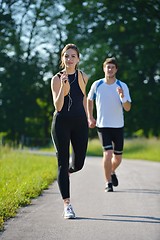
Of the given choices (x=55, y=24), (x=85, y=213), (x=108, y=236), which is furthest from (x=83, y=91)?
(x=55, y=24)

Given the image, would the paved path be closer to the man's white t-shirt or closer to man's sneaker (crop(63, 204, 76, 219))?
man's sneaker (crop(63, 204, 76, 219))

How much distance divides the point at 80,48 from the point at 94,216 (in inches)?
1304

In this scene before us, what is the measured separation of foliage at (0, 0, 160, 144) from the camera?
128 ft

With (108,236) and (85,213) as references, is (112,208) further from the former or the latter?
(108,236)

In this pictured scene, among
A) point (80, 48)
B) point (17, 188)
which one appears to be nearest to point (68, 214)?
point (17, 188)

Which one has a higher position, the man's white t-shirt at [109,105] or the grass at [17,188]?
the man's white t-shirt at [109,105]

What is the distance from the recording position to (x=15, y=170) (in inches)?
509

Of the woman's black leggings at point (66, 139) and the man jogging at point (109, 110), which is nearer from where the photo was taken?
the woman's black leggings at point (66, 139)

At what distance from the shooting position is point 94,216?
698 cm

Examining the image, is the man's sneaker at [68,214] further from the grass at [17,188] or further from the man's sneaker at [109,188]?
the man's sneaker at [109,188]

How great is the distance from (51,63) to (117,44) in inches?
306

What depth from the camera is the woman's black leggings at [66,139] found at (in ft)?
23.5

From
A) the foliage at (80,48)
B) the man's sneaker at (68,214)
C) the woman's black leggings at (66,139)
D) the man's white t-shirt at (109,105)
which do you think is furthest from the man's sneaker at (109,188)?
the foliage at (80,48)

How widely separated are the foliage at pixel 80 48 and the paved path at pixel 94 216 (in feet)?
94.8
